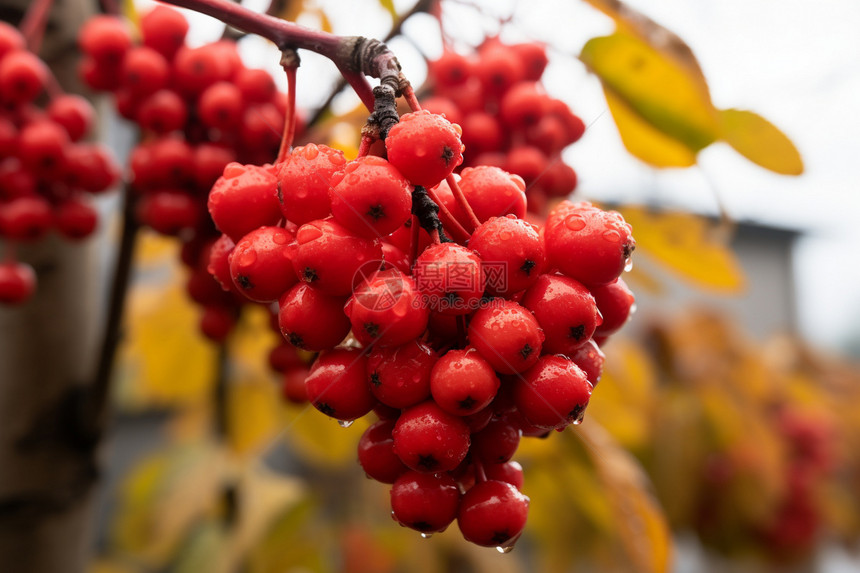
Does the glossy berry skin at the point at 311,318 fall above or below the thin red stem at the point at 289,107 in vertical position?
below

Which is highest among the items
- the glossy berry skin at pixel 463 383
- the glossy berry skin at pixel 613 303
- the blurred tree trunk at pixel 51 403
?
the glossy berry skin at pixel 613 303

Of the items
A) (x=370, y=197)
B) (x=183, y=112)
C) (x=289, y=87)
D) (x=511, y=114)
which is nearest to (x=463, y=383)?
(x=370, y=197)

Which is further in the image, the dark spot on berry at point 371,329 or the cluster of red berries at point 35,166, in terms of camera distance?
the cluster of red berries at point 35,166

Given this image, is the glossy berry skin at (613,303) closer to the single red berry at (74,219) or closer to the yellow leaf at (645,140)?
the yellow leaf at (645,140)

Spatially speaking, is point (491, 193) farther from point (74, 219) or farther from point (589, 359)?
point (74, 219)

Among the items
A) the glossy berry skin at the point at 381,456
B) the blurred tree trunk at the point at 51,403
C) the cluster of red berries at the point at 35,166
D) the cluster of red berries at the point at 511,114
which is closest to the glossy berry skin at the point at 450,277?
the glossy berry skin at the point at 381,456

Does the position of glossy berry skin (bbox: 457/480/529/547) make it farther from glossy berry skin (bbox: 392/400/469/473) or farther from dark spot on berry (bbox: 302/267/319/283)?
dark spot on berry (bbox: 302/267/319/283)
